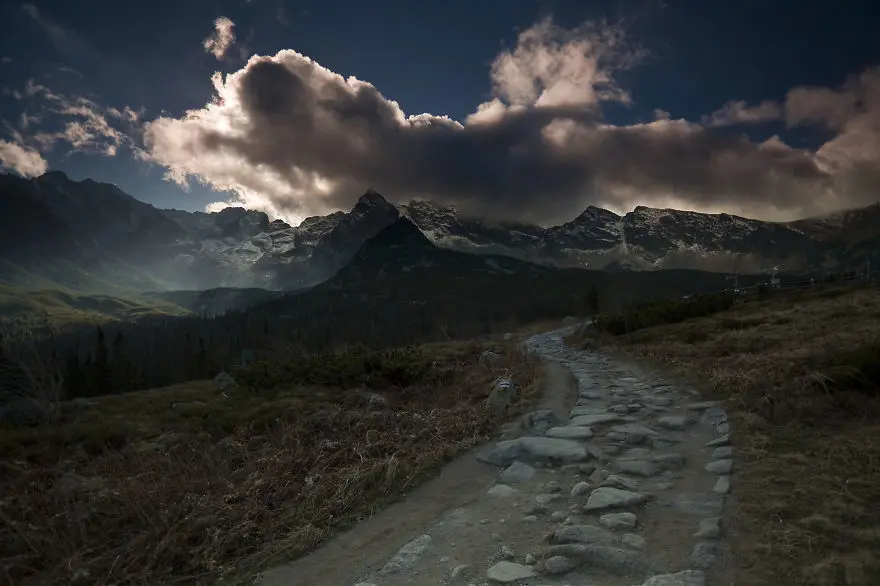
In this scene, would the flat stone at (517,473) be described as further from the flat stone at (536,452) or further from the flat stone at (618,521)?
the flat stone at (618,521)

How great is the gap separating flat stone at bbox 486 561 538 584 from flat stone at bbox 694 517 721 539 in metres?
1.87

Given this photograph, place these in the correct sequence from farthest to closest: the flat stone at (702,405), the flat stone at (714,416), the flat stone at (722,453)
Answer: the flat stone at (702,405) → the flat stone at (714,416) → the flat stone at (722,453)

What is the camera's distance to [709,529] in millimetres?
4898

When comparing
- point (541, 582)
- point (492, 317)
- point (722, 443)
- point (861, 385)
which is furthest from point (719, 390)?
point (492, 317)

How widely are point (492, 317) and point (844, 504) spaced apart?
17940cm

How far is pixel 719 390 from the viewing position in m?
11.4

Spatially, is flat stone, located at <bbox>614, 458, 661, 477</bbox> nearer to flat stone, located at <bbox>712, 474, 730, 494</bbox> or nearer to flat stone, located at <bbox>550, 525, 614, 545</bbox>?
flat stone, located at <bbox>712, 474, 730, 494</bbox>

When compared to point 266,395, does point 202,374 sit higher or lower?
lower

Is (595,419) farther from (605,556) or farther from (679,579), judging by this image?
(679,579)

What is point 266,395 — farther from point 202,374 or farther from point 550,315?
point 550,315

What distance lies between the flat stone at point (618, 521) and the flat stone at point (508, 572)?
1.25 meters

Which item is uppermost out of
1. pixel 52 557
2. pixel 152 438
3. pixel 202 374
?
pixel 52 557

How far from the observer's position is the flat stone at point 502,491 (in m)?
6.61

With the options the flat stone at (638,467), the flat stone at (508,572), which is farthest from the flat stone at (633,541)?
the flat stone at (638,467)
